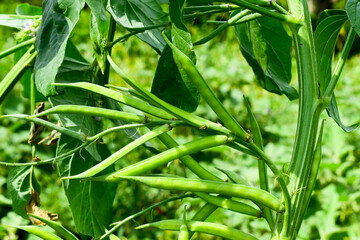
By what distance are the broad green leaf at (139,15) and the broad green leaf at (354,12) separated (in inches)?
11.2

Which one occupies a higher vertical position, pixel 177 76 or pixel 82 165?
pixel 177 76

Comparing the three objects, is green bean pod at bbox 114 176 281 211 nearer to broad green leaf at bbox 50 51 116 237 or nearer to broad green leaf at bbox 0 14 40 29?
broad green leaf at bbox 50 51 116 237

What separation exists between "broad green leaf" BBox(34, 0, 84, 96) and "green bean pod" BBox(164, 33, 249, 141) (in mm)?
157

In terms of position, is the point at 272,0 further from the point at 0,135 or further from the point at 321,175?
the point at 0,135

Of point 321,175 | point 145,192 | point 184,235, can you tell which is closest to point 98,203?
point 184,235

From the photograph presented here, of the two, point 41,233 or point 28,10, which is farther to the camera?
point 28,10

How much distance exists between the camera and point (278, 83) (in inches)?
37.6

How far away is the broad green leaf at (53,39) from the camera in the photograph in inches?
27.2

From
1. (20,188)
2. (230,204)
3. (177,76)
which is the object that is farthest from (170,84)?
(20,188)

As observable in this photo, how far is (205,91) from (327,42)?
11.7 inches

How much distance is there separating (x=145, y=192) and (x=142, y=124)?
2.09m

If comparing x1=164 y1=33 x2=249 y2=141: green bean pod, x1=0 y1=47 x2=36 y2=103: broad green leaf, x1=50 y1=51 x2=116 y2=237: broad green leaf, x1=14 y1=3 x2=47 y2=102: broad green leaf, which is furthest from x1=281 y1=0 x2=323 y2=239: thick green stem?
x1=14 y1=3 x2=47 y2=102: broad green leaf

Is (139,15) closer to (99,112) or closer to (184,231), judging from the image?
(99,112)

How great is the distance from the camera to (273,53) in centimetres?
99
